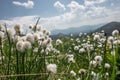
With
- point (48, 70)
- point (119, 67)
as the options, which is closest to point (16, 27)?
point (48, 70)

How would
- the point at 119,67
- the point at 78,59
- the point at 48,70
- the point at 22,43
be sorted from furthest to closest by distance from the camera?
1. the point at 78,59
2. the point at 119,67
3. the point at 22,43
4. the point at 48,70

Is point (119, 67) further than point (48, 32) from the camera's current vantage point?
No

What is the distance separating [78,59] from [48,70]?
480cm

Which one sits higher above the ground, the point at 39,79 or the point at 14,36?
the point at 14,36

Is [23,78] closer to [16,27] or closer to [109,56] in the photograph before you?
[16,27]

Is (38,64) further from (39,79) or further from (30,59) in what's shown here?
(39,79)

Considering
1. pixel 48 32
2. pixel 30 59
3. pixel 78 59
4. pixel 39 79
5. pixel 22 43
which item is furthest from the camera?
pixel 78 59

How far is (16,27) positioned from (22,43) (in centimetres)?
67

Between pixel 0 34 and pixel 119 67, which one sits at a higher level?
pixel 0 34

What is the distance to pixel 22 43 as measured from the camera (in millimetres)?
2777

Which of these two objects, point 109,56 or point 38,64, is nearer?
point 38,64

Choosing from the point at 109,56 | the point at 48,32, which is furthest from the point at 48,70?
the point at 48,32

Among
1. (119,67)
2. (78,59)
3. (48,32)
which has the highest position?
(48,32)

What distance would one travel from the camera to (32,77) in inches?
123
